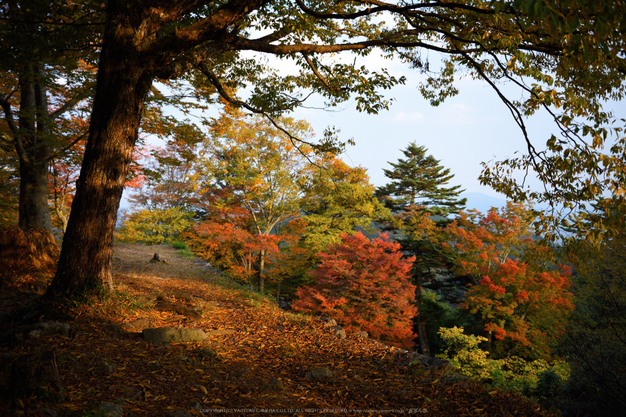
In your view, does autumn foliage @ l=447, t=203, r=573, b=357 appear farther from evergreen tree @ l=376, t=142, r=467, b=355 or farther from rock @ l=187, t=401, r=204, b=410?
rock @ l=187, t=401, r=204, b=410

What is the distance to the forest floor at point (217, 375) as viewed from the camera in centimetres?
270

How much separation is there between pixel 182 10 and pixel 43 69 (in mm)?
6437

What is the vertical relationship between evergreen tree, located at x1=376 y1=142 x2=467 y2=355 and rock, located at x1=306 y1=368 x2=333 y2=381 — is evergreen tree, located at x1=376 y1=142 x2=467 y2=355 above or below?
above

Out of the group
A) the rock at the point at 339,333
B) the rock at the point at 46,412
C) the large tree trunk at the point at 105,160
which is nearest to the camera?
the rock at the point at 46,412

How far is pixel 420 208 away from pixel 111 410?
19.2 m

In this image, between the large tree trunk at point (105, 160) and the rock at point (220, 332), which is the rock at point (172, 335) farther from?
the large tree trunk at point (105, 160)

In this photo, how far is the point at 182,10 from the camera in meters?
4.59

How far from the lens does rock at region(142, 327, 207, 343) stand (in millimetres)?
4043

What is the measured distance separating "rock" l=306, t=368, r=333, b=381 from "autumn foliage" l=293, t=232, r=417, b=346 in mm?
6243

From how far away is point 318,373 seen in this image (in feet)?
12.6

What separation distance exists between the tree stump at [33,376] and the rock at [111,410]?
1.17 feet

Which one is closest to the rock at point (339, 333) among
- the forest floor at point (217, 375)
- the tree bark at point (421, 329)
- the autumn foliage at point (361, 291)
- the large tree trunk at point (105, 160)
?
the forest floor at point (217, 375)

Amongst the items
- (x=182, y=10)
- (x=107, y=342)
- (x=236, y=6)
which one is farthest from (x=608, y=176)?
(x=107, y=342)

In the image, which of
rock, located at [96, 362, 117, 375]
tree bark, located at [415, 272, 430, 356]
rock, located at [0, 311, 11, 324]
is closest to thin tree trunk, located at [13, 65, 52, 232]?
rock, located at [0, 311, 11, 324]
